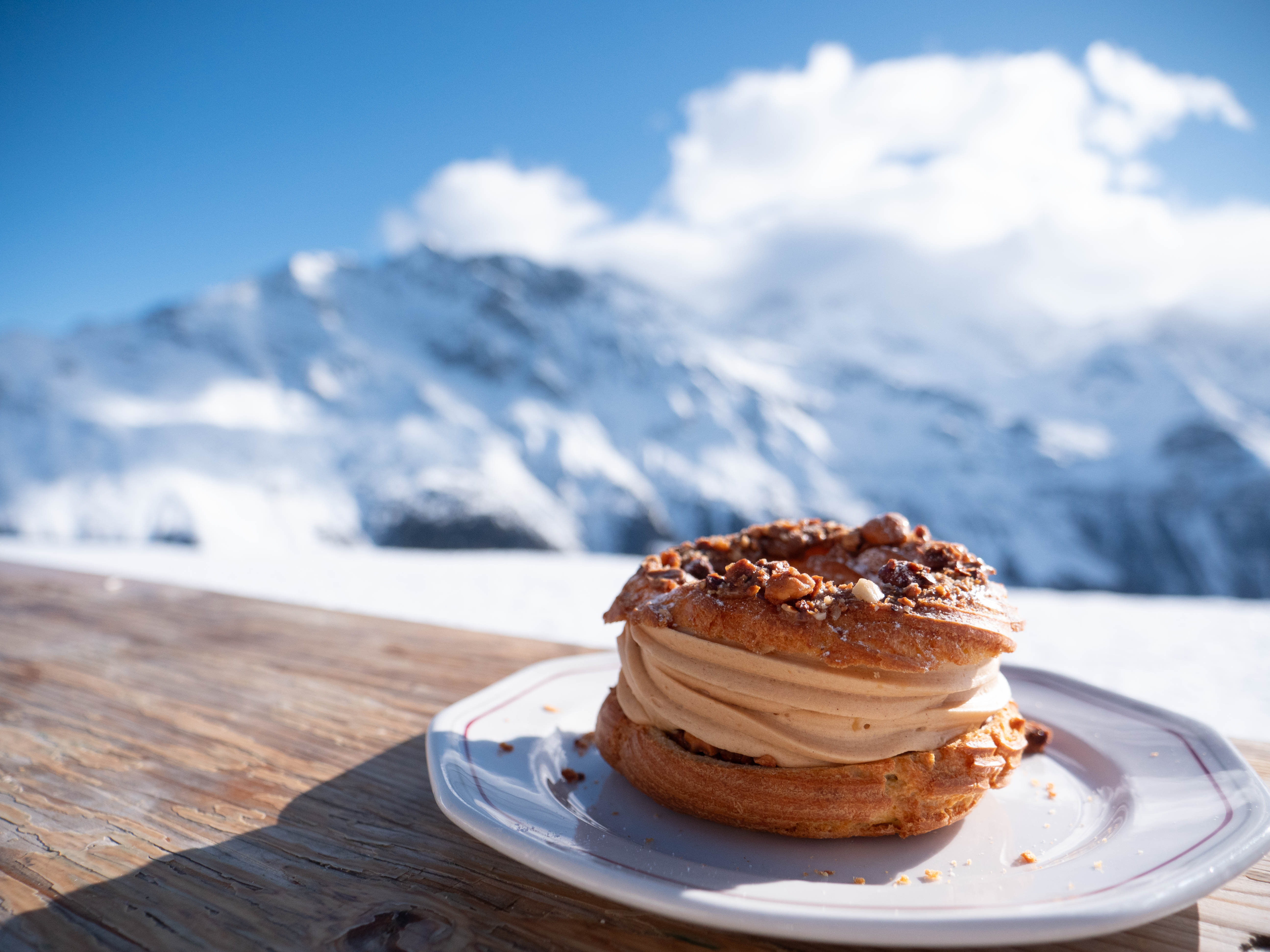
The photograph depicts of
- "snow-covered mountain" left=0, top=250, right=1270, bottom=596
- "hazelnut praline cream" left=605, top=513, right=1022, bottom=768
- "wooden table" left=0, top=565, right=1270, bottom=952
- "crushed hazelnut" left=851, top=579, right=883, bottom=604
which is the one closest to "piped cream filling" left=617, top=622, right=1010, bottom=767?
"hazelnut praline cream" left=605, top=513, right=1022, bottom=768

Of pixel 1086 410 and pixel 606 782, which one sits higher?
pixel 1086 410

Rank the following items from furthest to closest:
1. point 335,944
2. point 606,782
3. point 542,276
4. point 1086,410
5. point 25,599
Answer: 1. point 1086,410
2. point 542,276
3. point 25,599
4. point 606,782
5. point 335,944

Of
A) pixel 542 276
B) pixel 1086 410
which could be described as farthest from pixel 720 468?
pixel 1086 410

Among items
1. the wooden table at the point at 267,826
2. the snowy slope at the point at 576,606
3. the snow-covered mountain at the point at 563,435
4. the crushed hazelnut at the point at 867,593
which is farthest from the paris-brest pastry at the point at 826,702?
the snow-covered mountain at the point at 563,435

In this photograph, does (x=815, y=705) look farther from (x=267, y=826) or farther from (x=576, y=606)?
(x=576, y=606)

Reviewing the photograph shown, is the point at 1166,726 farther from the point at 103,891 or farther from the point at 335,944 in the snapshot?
the point at 103,891

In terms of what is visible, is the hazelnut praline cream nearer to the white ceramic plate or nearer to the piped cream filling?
the piped cream filling

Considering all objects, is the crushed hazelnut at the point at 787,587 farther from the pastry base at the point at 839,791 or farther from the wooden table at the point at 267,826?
the wooden table at the point at 267,826

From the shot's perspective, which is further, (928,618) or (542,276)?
(542,276)
